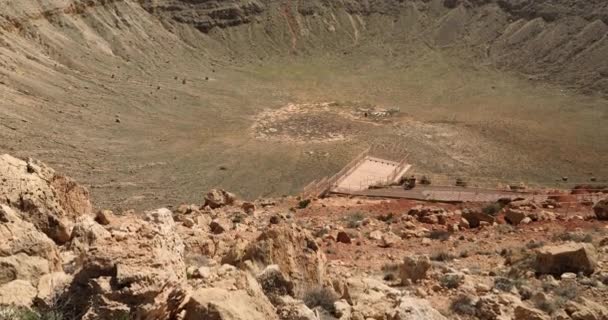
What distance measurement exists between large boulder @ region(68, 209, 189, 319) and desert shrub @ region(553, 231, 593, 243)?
10.9 meters

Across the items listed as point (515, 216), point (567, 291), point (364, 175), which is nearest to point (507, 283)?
point (567, 291)

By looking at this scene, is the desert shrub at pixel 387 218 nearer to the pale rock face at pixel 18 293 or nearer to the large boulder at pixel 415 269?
the large boulder at pixel 415 269

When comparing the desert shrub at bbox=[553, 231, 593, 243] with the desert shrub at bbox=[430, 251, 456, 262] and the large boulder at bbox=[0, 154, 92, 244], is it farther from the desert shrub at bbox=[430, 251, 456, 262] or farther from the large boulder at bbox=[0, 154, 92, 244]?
the large boulder at bbox=[0, 154, 92, 244]

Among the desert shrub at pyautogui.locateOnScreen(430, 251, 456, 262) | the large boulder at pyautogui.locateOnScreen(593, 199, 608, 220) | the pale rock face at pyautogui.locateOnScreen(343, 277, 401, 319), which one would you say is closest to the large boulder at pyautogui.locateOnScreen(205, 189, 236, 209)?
the desert shrub at pyautogui.locateOnScreen(430, 251, 456, 262)

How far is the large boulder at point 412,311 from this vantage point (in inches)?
320

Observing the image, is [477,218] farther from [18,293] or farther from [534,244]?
[18,293]

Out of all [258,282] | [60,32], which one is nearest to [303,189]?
[258,282]

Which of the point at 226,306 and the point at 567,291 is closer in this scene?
the point at 226,306

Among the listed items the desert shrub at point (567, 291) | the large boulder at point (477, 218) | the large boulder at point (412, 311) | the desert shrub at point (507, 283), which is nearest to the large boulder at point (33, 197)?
the large boulder at point (412, 311)

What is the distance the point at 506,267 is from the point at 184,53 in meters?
49.0

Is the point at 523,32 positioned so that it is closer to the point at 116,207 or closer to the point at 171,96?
the point at 171,96

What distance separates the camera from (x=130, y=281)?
256 inches

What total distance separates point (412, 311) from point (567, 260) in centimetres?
535

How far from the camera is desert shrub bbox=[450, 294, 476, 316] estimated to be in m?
9.98
